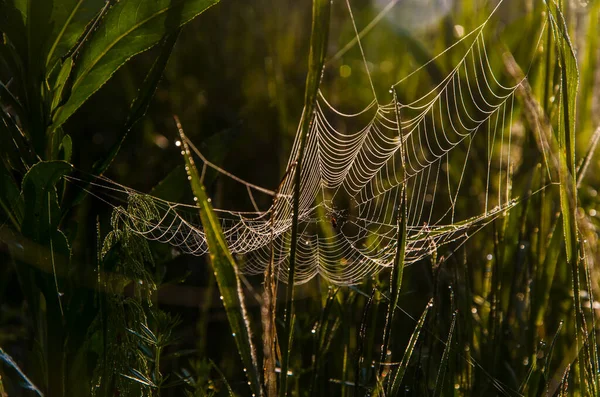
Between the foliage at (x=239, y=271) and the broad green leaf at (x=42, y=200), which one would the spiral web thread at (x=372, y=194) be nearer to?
the foliage at (x=239, y=271)

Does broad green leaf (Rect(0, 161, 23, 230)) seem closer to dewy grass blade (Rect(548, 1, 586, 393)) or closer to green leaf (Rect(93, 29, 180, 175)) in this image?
green leaf (Rect(93, 29, 180, 175))

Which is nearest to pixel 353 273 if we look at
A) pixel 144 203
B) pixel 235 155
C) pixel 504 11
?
pixel 144 203

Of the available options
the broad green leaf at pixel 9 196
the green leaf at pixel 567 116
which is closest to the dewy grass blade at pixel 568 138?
the green leaf at pixel 567 116

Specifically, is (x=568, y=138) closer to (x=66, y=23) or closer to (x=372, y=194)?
(x=66, y=23)

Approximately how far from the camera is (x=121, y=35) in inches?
43.6

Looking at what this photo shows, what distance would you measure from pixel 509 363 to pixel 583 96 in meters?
1.03

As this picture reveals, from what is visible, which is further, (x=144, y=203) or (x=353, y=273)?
(x=353, y=273)

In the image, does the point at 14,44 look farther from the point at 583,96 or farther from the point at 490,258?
the point at 583,96

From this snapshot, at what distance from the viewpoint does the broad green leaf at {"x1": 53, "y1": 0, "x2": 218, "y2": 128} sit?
108cm

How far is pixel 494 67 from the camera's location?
7.69ft

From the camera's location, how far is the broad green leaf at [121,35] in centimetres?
108

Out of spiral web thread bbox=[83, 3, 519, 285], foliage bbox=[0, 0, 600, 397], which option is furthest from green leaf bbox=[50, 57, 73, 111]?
spiral web thread bbox=[83, 3, 519, 285]

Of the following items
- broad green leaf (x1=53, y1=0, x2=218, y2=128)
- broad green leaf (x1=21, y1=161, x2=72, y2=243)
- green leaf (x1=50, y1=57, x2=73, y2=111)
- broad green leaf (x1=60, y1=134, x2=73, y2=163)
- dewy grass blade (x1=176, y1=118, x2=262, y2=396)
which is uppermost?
broad green leaf (x1=53, y1=0, x2=218, y2=128)

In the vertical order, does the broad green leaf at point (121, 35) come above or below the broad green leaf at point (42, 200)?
above
